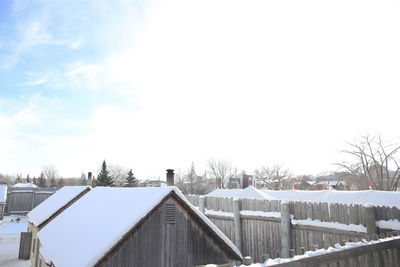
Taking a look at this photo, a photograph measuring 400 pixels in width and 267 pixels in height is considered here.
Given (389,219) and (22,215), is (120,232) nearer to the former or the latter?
(389,219)

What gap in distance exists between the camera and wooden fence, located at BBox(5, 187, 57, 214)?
32781mm

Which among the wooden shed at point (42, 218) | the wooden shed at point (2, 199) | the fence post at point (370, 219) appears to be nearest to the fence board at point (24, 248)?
the wooden shed at point (42, 218)

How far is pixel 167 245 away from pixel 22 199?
33.7m

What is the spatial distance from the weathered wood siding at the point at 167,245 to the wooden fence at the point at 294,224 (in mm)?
1682

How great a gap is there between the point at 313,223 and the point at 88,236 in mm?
6617

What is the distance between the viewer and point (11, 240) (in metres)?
21.4

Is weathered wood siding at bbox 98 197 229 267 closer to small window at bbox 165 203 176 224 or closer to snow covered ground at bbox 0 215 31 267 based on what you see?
small window at bbox 165 203 176 224

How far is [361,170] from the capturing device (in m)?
33.3

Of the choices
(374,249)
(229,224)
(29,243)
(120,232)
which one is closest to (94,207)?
(120,232)

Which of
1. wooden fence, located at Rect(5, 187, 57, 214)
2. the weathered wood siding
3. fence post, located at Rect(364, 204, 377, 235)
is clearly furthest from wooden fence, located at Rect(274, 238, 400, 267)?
wooden fence, located at Rect(5, 187, 57, 214)

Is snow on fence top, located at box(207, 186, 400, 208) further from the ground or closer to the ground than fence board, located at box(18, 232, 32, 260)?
further from the ground

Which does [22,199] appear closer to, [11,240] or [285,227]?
[11,240]

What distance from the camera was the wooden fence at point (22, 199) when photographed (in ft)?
108

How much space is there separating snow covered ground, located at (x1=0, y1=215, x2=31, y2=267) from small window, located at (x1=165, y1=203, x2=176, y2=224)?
13.4m
